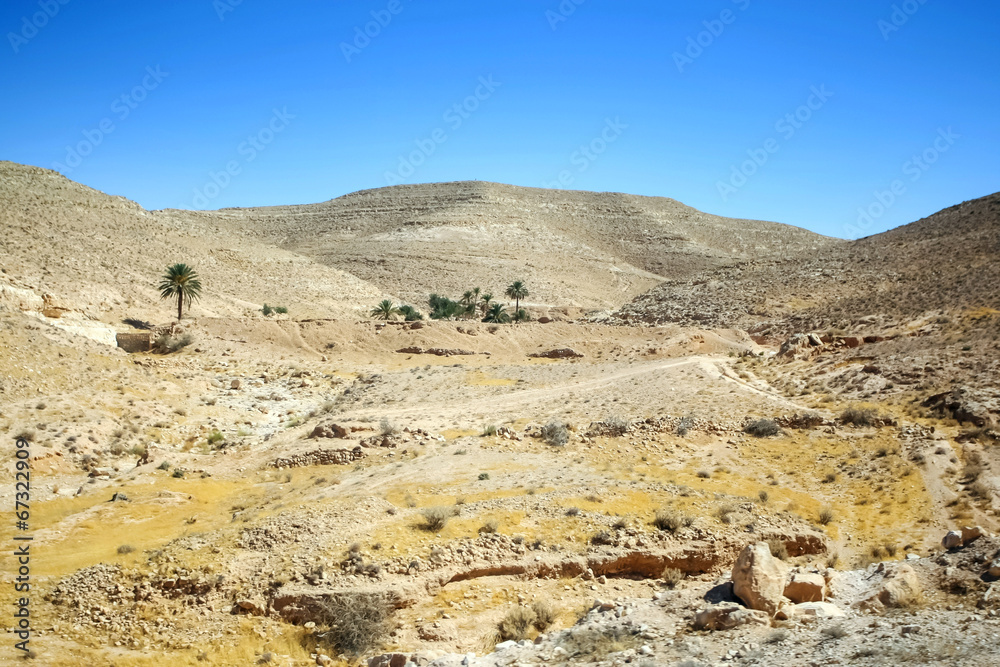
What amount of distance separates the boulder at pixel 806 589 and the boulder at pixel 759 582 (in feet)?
0.44

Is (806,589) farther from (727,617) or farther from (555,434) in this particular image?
(555,434)

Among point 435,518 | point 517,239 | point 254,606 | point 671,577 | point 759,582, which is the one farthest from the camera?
point 517,239

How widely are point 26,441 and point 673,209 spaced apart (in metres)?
110

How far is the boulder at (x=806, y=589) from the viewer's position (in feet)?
29.4

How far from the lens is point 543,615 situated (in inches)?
377

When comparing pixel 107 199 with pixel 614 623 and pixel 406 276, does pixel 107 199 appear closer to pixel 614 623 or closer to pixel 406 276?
pixel 406 276

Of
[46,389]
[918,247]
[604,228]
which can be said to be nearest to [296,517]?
[46,389]

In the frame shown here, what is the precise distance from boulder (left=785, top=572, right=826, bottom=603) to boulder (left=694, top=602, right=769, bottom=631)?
3.18 feet

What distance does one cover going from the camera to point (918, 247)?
45156 millimetres

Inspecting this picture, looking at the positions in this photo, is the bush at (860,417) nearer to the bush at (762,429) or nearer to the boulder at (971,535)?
the bush at (762,429)

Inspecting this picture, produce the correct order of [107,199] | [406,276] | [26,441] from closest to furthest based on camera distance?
[26,441] < [107,199] < [406,276]

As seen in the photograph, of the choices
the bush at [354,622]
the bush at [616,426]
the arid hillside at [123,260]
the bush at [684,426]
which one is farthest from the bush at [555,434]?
the arid hillside at [123,260]

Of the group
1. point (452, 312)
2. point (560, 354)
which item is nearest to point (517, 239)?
point (452, 312)

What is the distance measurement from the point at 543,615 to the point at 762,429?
11.0 m
